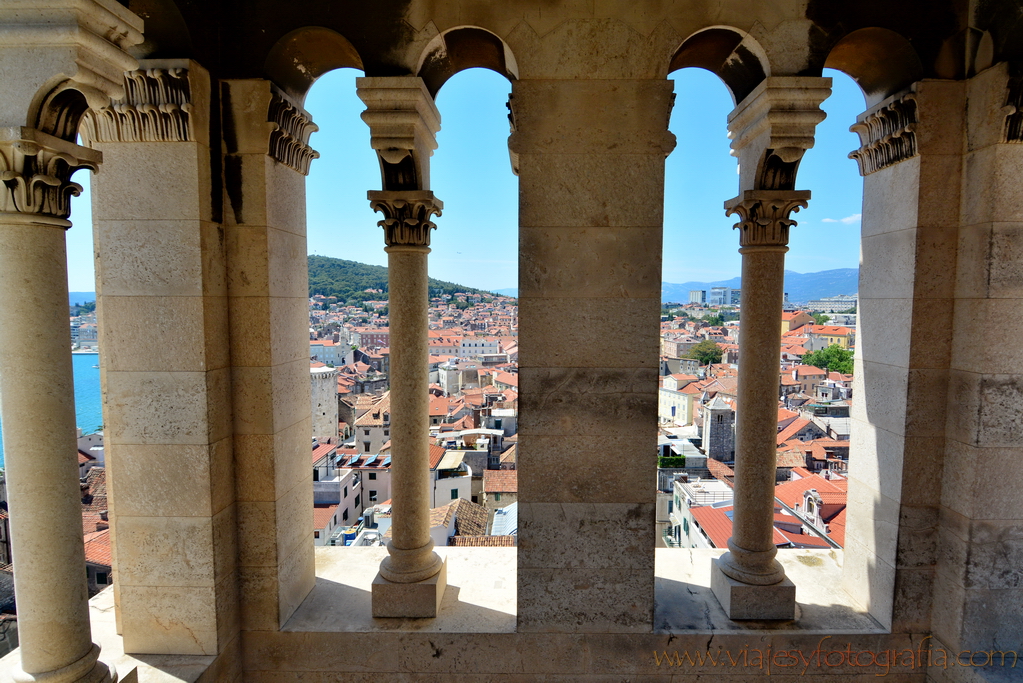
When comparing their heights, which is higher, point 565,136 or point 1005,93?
point 1005,93

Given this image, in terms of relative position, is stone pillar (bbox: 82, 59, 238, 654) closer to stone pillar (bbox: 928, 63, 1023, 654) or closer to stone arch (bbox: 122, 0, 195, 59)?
→ stone arch (bbox: 122, 0, 195, 59)

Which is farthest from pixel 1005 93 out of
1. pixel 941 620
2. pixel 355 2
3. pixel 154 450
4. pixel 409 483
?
pixel 154 450

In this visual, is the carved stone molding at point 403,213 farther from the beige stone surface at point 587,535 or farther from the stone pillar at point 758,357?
the stone pillar at point 758,357

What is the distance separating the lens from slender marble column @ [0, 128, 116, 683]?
2.88 m

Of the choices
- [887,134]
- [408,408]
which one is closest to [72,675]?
[408,408]

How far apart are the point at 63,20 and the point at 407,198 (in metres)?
2.38

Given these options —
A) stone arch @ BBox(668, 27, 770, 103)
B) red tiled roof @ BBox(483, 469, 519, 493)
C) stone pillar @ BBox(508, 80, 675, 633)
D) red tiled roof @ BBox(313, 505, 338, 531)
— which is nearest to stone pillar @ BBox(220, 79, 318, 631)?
stone pillar @ BBox(508, 80, 675, 633)

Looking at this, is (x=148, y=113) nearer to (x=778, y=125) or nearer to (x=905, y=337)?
(x=778, y=125)

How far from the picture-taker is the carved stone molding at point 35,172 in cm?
282

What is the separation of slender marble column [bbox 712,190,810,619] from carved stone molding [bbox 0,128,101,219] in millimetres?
5004

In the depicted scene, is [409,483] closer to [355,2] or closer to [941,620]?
[355,2]

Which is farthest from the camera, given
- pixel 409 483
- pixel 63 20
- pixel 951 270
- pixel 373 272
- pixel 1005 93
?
pixel 373 272

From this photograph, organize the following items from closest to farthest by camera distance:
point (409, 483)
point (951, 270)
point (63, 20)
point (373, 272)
Answer: point (63, 20)
point (951, 270)
point (409, 483)
point (373, 272)

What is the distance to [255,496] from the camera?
14.8 feet
